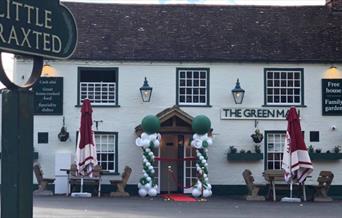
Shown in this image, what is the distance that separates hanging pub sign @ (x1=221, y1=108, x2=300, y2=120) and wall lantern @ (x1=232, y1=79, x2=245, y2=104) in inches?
13.7

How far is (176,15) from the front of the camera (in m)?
26.0

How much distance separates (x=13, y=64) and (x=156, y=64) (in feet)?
17.2

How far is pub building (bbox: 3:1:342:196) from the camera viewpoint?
23.9 m

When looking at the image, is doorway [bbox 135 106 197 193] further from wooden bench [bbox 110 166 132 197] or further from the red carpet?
wooden bench [bbox 110 166 132 197]

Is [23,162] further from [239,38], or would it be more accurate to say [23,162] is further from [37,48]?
[239,38]

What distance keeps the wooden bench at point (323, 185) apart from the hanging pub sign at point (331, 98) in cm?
276

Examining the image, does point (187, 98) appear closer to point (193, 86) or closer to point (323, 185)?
point (193, 86)

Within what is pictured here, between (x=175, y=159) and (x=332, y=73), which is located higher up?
(x=332, y=73)

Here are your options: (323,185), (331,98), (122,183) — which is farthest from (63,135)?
(331,98)

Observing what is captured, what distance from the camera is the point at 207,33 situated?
82.7ft

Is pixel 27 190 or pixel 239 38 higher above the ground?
pixel 239 38

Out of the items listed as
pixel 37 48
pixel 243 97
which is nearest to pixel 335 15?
pixel 243 97

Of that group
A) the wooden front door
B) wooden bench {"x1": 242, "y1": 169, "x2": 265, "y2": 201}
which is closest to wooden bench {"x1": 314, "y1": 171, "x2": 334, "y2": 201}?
wooden bench {"x1": 242, "y1": 169, "x2": 265, "y2": 201}

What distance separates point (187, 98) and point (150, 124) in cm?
281
